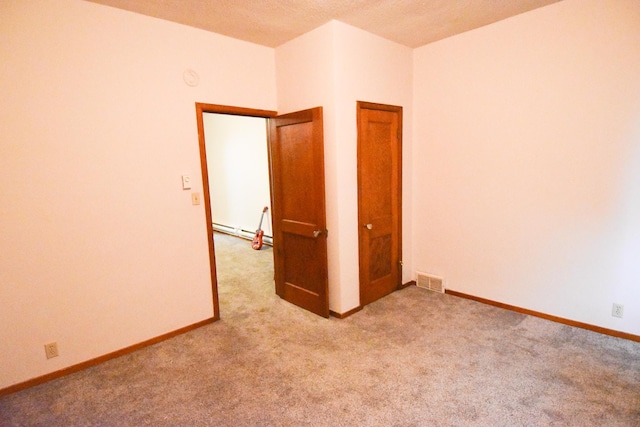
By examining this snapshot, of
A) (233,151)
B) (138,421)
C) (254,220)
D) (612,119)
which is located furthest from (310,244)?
(233,151)

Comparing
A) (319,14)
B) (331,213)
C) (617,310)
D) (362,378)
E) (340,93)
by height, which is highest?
(319,14)

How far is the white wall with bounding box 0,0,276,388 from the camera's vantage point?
7.10 feet

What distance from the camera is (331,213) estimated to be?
310 centimetres

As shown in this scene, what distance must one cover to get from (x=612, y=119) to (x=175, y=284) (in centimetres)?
380

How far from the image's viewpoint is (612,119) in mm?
2525

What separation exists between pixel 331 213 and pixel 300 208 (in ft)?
1.12

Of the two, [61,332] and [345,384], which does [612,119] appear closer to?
[345,384]

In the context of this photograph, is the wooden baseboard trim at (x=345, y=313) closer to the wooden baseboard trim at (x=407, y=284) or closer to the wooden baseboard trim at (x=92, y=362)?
the wooden baseboard trim at (x=407, y=284)

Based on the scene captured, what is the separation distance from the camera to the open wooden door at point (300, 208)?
3.03m

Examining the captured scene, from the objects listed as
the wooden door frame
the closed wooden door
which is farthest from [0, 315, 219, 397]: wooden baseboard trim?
the closed wooden door

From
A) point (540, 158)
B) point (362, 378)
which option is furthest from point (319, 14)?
point (362, 378)

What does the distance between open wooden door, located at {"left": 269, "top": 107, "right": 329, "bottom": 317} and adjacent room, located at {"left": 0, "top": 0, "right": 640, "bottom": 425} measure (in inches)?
2.7

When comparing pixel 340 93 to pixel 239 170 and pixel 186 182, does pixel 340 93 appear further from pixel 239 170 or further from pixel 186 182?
pixel 239 170

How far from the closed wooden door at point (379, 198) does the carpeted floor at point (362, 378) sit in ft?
1.66
